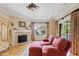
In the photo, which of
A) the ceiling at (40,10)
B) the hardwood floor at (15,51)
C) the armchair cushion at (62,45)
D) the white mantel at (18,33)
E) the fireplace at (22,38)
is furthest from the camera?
the fireplace at (22,38)

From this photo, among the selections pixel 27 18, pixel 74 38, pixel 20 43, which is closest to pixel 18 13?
pixel 27 18

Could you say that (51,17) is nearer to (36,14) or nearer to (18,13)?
(36,14)

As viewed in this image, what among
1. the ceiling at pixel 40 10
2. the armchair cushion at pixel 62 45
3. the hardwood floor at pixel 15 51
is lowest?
the hardwood floor at pixel 15 51

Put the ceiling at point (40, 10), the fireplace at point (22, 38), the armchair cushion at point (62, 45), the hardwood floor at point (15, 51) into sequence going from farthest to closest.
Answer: the fireplace at point (22, 38) < the ceiling at point (40, 10) < the hardwood floor at point (15, 51) < the armchair cushion at point (62, 45)

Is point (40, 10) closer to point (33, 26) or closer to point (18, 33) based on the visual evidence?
point (33, 26)

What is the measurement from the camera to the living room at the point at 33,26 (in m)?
4.73

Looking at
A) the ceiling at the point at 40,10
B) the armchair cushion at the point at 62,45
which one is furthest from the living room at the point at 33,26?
the armchair cushion at the point at 62,45

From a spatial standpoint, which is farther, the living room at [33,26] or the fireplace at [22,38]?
the fireplace at [22,38]

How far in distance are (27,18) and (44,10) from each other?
32.0 inches

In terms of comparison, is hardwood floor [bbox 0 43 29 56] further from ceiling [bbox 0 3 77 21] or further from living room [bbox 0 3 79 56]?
ceiling [bbox 0 3 77 21]

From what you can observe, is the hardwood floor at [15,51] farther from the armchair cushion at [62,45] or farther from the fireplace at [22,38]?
the armchair cushion at [62,45]

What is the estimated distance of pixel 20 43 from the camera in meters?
6.13

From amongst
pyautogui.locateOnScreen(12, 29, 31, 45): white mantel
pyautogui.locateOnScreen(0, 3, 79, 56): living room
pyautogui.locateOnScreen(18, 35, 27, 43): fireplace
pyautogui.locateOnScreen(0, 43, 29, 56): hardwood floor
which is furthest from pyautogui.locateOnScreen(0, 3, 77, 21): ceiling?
pyautogui.locateOnScreen(0, 43, 29, 56): hardwood floor

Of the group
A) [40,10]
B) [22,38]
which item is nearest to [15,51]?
[22,38]
